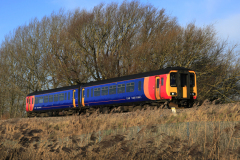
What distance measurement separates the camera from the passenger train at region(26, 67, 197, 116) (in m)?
16.8

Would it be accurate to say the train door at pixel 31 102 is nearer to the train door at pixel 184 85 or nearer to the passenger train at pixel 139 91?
the passenger train at pixel 139 91

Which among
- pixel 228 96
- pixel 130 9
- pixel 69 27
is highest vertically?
pixel 130 9

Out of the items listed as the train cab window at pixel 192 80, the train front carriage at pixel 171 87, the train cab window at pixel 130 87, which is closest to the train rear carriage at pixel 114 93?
the train cab window at pixel 130 87

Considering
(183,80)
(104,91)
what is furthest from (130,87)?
(183,80)

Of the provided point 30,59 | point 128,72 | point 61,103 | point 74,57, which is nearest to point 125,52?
point 128,72

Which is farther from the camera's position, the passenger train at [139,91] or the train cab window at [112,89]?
the train cab window at [112,89]

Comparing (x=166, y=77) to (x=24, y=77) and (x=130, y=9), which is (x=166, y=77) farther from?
(x=24, y=77)

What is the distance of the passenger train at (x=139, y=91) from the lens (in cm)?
1680

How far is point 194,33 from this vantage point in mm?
25547

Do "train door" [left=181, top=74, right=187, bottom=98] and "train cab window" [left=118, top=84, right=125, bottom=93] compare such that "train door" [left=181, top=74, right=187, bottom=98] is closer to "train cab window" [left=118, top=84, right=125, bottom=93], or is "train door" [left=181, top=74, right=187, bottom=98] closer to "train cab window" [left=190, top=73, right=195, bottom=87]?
"train cab window" [left=190, top=73, right=195, bottom=87]

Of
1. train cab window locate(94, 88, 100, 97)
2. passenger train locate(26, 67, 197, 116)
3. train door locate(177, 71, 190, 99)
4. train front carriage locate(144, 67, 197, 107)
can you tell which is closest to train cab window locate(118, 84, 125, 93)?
passenger train locate(26, 67, 197, 116)

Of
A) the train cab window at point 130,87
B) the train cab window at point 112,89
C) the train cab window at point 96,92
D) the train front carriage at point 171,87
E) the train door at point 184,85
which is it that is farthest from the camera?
the train cab window at point 96,92

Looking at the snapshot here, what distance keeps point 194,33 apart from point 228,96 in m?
6.20

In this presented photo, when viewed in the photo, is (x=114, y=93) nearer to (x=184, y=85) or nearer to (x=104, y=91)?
(x=104, y=91)
